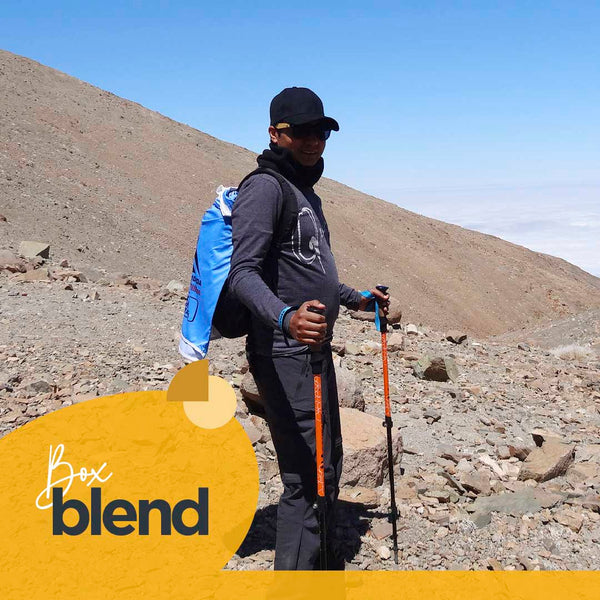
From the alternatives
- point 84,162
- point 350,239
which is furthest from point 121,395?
point 350,239

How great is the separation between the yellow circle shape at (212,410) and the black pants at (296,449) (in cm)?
211

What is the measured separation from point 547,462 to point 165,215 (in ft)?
65.0

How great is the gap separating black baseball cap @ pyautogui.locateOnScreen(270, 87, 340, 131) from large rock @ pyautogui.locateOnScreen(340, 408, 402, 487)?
247cm

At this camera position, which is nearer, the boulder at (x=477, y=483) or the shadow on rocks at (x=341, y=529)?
the shadow on rocks at (x=341, y=529)

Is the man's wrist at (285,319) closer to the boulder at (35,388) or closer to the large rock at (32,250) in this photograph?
the boulder at (35,388)

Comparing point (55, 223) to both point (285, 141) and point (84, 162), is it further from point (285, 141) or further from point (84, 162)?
point (285, 141)

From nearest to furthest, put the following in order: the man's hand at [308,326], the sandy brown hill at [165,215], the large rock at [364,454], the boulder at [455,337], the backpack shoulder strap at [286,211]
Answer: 1. the man's hand at [308,326]
2. the backpack shoulder strap at [286,211]
3. the large rock at [364,454]
4. the boulder at [455,337]
5. the sandy brown hill at [165,215]

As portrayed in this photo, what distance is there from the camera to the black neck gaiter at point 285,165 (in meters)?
2.96

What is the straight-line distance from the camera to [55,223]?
18.1 metres

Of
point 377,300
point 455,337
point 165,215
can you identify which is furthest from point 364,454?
point 165,215

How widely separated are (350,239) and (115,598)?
83.3ft

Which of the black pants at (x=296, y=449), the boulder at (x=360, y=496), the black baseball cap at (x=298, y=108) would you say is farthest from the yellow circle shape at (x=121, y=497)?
the black baseball cap at (x=298, y=108)

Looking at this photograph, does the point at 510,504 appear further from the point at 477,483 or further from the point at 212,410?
the point at 212,410

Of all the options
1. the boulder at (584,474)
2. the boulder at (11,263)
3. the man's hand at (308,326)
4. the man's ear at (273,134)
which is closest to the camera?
the man's hand at (308,326)
